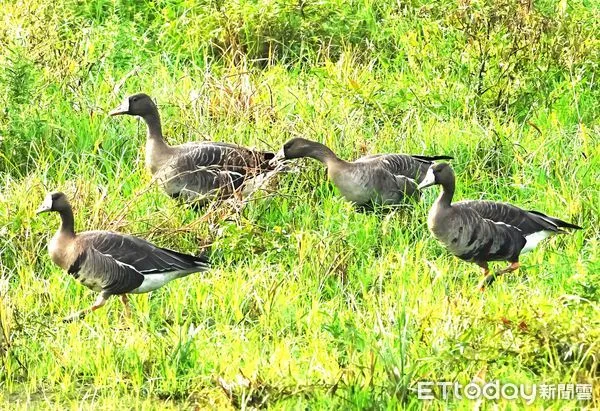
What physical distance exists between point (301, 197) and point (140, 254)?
1629mm

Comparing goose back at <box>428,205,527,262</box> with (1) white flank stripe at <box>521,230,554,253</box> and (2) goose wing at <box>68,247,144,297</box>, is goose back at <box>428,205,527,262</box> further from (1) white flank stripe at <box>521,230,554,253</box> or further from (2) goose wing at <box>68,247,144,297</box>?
(2) goose wing at <box>68,247,144,297</box>

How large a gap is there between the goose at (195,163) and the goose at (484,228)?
1.42 meters

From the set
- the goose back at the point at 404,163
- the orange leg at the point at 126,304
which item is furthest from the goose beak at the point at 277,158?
the orange leg at the point at 126,304

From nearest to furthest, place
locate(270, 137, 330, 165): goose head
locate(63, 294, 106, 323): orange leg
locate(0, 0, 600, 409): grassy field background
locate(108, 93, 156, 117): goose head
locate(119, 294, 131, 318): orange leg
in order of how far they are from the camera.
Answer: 1. locate(0, 0, 600, 409): grassy field background
2. locate(63, 294, 106, 323): orange leg
3. locate(119, 294, 131, 318): orange leg
4. locate(270, 137, 330, 165): goose head
5. locate(108, 93, 156, 117): goose head

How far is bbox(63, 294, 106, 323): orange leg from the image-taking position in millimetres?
7223

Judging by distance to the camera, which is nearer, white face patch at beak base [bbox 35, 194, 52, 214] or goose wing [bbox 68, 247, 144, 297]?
goose wing [bbox 68, 247, 144, 297]

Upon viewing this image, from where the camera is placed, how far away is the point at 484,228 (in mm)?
7883

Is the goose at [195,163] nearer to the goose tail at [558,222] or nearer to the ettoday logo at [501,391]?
the goose tail at [558,222]

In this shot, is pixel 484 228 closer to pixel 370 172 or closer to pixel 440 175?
pixel 440 175

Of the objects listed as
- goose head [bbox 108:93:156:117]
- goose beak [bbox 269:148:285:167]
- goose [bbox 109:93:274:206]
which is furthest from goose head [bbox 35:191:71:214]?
goose beak [bbox 269:148:285:167]

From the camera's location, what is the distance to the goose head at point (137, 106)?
9.15 m

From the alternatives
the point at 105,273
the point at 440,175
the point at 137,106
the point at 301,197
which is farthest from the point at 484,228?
the point at 137,106

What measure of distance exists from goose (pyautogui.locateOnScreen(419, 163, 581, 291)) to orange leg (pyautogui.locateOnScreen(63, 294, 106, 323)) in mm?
2025

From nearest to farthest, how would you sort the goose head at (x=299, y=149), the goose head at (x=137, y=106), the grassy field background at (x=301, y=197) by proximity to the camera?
the grassy field background at (x=301, y=197) < the goose head at (x=299, y=149) < the goose head at (x=137, y=106)
